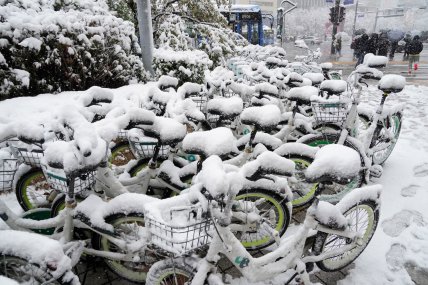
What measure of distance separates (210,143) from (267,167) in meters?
0.42

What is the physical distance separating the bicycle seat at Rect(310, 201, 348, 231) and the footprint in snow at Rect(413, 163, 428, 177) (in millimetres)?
2997

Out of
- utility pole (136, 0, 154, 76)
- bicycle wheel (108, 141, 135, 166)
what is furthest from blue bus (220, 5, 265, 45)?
bicycle wheel (108, 141, 135, 166)

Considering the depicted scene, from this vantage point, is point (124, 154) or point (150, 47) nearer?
point (124, 154)

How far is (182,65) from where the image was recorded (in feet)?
19.9

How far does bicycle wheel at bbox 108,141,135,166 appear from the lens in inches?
142

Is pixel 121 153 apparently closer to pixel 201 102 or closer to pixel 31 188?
pixel 31 188

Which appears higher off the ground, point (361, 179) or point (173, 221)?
point (173, 221)

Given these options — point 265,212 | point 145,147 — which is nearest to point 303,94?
point 265,212

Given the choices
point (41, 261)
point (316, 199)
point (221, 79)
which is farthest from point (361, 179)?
point (41, 261)

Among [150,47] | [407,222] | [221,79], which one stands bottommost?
[407,222]

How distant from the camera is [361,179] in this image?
139 inches

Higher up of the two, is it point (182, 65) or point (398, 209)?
point (182, 65)

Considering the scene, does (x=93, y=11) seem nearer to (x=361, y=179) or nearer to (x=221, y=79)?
(x=221, y=79)

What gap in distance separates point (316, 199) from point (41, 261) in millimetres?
1757
